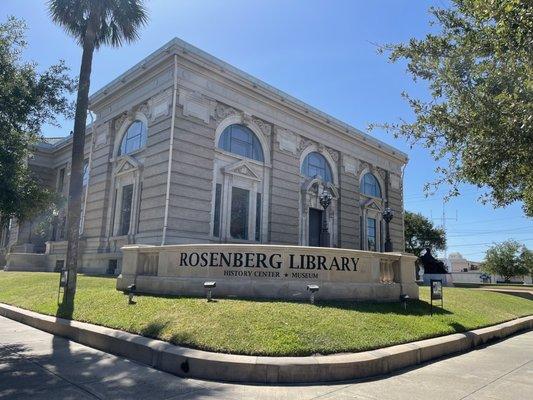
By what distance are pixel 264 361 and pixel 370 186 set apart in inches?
1206

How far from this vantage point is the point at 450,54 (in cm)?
934

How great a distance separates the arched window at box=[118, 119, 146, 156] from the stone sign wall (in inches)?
506

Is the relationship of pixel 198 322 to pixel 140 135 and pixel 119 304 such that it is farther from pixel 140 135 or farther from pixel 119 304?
pixel 140 135

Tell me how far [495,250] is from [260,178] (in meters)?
38.0

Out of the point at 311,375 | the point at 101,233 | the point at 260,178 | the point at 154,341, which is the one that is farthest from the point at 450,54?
the point at 101,233

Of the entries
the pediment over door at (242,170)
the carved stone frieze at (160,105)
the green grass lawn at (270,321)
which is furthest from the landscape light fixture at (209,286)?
the pediment over door at (242,170)

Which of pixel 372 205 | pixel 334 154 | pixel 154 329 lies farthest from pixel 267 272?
pixel 372 205

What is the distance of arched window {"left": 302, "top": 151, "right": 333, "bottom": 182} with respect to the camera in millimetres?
29406

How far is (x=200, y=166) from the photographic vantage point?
21797 millimetres

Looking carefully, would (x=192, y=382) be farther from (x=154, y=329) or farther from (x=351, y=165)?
(x=351, y=165)

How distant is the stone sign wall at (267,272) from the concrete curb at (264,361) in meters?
→ 3.16

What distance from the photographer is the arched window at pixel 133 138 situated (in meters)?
23.9

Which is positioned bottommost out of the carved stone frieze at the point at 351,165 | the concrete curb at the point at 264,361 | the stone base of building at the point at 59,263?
the concrete curb at the point at 264,361

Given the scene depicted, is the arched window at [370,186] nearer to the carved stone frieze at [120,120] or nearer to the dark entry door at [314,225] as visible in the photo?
the dark entry door at [314,225]
